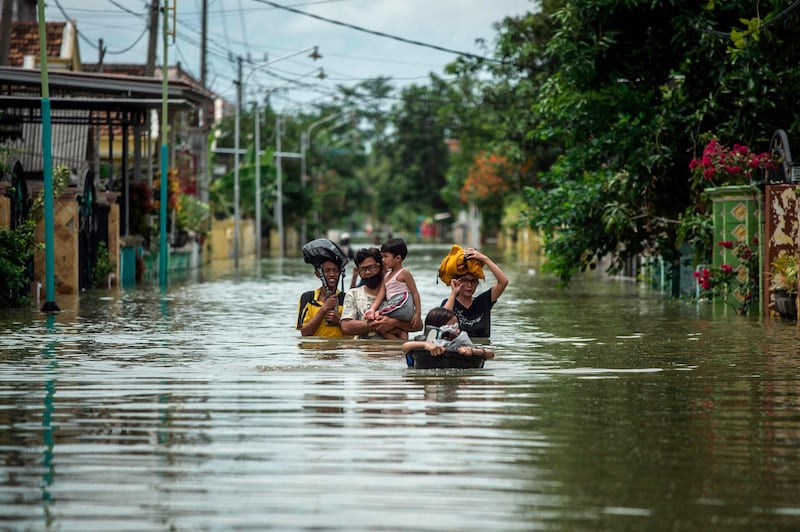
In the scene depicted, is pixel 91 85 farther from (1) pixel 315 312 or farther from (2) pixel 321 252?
(2) pixel 321 252

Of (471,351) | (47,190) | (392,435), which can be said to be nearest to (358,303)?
(471,351)

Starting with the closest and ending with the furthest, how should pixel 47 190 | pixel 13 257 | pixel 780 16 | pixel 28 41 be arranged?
1. pixel 780 16
2. pixel 47 190
3. pixel 13 257
4. pixel 28 41

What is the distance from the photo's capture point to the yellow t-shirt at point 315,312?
17594 millimetres

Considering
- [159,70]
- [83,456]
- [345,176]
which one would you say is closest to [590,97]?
[83,456]

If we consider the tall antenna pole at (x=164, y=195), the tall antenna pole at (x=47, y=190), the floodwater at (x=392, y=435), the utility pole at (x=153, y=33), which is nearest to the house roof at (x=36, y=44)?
the utility pole at (x=153, y=33)

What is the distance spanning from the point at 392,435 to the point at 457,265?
6.74 meters

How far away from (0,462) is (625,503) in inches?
142

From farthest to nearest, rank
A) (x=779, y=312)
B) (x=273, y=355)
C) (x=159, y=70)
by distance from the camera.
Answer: (x=159, y=70) → (x=779, y=312) → (x=273, y=355)

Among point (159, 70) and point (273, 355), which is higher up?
point (159, 70)

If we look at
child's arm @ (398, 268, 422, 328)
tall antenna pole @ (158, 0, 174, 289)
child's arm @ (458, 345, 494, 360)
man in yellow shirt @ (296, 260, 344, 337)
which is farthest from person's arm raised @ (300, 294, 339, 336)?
tall antenna pole @ (158, 0, 174, 289)

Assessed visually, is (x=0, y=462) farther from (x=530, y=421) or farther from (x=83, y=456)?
(x=530, y=421)

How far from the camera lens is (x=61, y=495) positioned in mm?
7605

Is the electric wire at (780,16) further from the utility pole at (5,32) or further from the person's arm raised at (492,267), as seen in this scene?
the utility pole at (5,32)

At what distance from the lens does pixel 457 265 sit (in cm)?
1627
